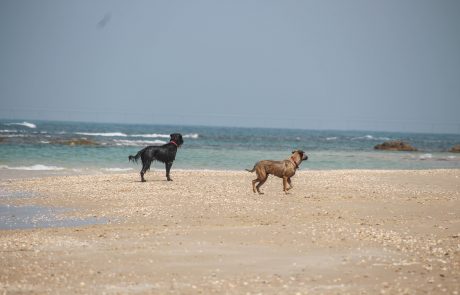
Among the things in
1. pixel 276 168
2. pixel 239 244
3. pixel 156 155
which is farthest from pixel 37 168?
pixel 239 244

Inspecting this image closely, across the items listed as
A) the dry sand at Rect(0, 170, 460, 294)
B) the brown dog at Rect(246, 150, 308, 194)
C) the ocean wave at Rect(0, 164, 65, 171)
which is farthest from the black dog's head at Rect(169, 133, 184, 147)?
the ocean wave at Rect(0, 164, 65, 171)

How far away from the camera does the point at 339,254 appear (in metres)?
8.47

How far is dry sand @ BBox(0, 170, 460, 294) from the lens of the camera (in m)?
7.03

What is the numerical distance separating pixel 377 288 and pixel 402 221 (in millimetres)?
5037

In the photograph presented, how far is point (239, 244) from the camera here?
29.9 feet

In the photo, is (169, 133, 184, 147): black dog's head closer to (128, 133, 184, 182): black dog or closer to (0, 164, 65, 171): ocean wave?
(128, 133, 184, 182): black dog

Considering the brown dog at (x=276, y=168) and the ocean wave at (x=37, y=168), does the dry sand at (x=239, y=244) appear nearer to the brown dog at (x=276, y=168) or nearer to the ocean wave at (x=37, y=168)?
the brown dog at (x=276, y=168)

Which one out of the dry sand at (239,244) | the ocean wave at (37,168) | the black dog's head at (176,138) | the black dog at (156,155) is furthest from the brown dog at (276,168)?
the ocean wave at (37,168)

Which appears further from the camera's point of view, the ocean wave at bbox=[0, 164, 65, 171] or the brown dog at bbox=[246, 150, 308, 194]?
the ocean wave at bbox=[0, 164, 65, 171]

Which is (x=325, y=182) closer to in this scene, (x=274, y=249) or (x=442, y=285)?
(x=274, y=249)

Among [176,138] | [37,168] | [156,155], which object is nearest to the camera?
[156,155]

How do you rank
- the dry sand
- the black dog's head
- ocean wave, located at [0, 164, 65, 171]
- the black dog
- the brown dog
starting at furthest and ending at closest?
1. ocean wave, located at [0, 164, 65, 171]
2. the black dog's head
3. the black dog
4. the brown dog
5. the dry sand

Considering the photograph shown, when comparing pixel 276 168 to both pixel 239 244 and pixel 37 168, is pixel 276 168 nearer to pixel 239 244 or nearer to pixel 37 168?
pixel 239 244

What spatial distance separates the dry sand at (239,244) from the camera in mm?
7027
